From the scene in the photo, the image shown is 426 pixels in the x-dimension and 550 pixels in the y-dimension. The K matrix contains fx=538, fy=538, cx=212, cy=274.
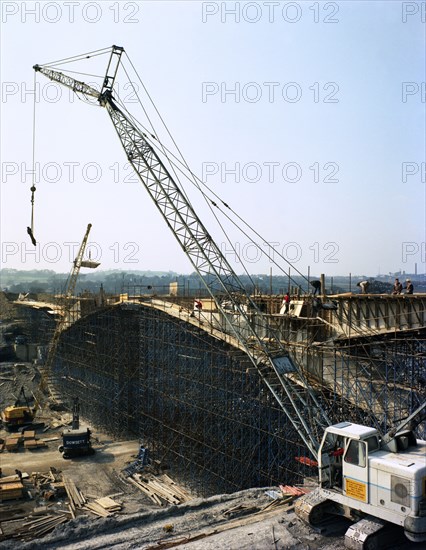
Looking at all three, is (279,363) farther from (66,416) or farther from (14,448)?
(66,416)

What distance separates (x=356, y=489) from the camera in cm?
1305

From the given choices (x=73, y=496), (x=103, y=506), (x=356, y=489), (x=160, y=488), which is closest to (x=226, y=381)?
(x=160, y=488)

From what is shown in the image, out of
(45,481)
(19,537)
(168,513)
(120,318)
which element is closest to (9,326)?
(120,318)

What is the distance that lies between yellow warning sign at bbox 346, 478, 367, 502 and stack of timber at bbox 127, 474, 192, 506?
13950mm

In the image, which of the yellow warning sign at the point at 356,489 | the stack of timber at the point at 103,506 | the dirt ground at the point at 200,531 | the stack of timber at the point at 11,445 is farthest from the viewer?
the stack of timber at the point at 11,445

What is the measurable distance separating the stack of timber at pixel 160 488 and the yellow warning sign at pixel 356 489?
45.8 ft

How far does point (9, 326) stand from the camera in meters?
69.4

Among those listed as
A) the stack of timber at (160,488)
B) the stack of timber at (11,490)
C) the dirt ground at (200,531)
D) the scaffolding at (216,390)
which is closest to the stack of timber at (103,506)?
the stack of timber at (160,488)

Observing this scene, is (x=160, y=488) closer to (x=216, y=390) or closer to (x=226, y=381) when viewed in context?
(x=216, y=390)

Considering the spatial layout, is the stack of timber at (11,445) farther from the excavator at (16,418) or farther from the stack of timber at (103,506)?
the stack of timber at (103,506)

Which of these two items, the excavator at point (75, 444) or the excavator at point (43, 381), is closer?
the excavator at point (75, 444)

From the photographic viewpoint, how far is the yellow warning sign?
12805 millimetres

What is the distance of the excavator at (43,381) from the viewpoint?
1571 inches

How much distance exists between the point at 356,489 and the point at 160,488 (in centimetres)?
1645
